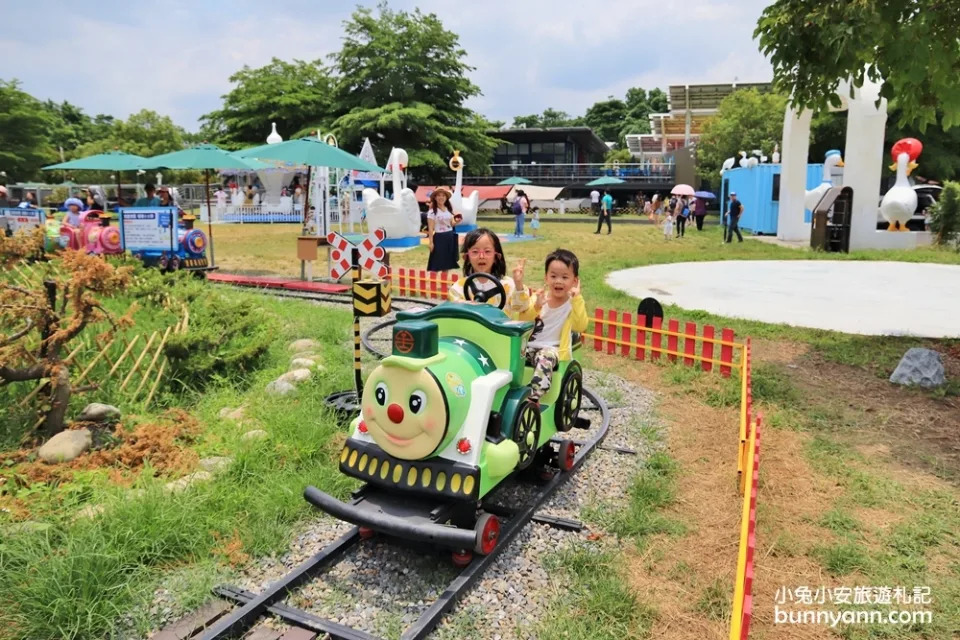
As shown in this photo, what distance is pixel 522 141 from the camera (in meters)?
47.2

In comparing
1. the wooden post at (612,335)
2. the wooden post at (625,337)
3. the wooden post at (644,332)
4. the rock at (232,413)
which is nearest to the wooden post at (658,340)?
the wooden post at (644,332)

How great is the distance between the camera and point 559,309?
4648 millimetres

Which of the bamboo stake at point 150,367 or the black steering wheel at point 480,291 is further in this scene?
the bamboo stake at point 150,367

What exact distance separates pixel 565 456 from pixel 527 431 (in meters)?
0.72

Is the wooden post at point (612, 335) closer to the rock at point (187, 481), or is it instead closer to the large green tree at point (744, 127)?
the rock at point (187, 481)

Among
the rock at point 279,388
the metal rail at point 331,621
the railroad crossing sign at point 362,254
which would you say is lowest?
the metal rail at point 331,621

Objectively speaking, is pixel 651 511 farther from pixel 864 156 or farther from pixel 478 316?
pixel 864 156

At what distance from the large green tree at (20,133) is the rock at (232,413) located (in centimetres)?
3718

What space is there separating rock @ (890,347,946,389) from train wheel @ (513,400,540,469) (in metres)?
4.34

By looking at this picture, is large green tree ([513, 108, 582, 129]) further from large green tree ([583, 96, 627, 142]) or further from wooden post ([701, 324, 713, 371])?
wooden post ([701, 324, 713, 371])

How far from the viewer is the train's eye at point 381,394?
3299 mm

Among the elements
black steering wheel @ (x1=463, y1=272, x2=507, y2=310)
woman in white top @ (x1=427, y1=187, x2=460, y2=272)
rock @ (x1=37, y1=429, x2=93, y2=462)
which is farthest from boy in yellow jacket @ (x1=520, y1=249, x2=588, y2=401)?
woman in white top @ (x1=427, y1=187, x2=460, y2=272)

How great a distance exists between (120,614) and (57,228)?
12217 millimetres

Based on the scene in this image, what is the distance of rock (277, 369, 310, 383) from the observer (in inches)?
231
